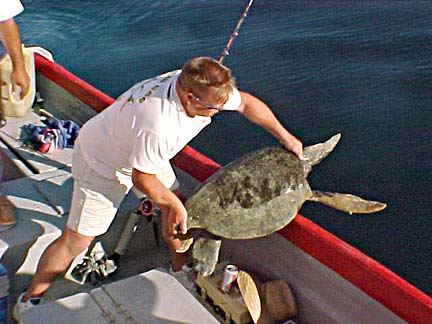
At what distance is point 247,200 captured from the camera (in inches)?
102

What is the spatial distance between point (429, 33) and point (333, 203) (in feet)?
15.6

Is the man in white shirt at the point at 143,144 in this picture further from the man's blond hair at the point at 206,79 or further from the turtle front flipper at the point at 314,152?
the turtle front flipper at the point at 314,152

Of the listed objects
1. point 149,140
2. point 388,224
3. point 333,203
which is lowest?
point 388,224

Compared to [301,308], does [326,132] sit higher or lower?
lower

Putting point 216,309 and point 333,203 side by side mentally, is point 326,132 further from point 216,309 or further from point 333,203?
point 216,309

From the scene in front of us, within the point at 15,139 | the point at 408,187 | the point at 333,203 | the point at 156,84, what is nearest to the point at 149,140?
the point at 156,84

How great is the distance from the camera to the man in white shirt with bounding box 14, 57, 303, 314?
2.15 m

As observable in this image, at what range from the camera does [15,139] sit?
3770 mm

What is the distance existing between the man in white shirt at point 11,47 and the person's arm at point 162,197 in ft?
3.10

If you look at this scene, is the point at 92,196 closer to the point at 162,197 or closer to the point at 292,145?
the point at 162,197

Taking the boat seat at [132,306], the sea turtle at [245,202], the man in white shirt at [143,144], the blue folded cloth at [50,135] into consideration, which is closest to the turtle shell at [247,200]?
the sea turtle at [245,202]

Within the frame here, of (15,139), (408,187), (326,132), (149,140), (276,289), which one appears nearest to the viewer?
(149,140)

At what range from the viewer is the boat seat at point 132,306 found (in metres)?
2.08

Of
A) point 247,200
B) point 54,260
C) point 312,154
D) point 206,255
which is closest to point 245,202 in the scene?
point 247,200
